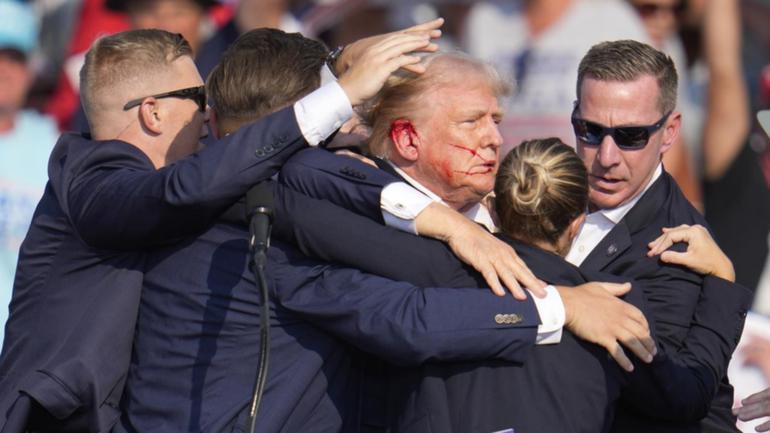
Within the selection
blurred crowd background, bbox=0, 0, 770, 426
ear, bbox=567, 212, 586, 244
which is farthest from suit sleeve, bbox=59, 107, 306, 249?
blurred crowd background, bbox=0, 0, 770, 426

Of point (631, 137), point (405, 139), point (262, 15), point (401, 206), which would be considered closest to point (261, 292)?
point (401, 206)

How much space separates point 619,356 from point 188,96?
142 cm

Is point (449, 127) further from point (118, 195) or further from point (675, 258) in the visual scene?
point (118, 195)

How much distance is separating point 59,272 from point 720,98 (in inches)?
141

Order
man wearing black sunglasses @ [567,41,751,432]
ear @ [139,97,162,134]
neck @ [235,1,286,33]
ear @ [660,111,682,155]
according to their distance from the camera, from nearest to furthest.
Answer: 1. man wearing black sunglasses @ [567,41,751,432]
2. ear @ [139,97,162,134]
3. ear @ [660,111,682,155]
4. neck @ [235,1,286,33]

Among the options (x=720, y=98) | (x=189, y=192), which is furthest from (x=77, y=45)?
(x=189, y=192)

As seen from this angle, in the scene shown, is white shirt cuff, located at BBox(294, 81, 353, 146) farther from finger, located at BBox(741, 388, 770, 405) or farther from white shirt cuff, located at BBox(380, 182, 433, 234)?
finger, located at BBox(741, 388, 770, 405)

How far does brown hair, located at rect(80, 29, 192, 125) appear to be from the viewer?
4.08 metres

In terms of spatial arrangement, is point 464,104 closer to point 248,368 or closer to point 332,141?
point 332,141

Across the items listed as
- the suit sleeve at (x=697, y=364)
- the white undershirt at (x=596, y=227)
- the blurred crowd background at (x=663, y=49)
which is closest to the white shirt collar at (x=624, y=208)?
the white undershirt at (x=596, y=227)

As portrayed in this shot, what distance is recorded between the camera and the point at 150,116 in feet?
13.3

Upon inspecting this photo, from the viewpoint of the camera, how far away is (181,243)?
3779 millimetres

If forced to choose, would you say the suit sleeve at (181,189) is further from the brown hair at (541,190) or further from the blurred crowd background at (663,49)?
the blurred crowd background at (663,49)

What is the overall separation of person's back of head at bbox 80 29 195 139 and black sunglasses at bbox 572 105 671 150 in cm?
120
